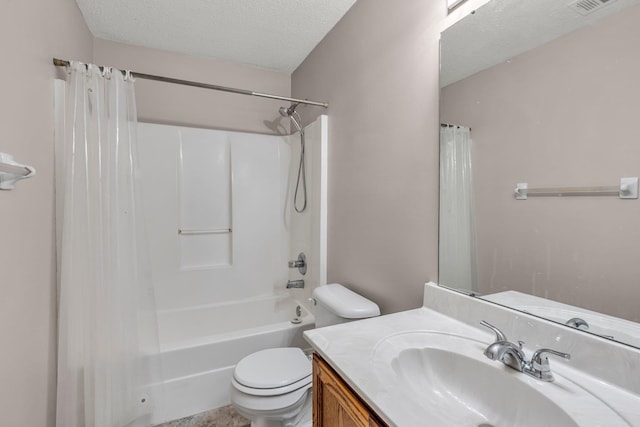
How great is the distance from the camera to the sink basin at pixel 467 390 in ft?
1.86

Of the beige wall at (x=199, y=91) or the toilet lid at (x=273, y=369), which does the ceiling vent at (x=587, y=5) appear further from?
the beige wall at (x=199, y=91)

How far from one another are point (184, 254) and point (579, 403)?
2.43 meters

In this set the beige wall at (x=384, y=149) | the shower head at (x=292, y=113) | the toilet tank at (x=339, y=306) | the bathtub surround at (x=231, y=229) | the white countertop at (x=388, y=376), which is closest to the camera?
the white countertop at (x=388, y=376)

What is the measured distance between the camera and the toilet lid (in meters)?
1.34

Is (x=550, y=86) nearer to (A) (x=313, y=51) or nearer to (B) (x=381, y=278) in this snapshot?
(B) (x=381, y=278)

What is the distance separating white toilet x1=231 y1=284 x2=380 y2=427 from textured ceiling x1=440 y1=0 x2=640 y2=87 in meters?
1.07

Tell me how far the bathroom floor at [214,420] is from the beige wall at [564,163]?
160 centimetres

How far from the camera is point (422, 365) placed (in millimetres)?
836

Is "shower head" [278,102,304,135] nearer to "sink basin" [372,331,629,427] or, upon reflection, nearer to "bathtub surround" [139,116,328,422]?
"bathtub surround" [139,116,328,422]

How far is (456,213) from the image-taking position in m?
1.07

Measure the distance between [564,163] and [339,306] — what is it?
1.01 m

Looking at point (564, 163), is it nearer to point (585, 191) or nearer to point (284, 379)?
point (585, 191)

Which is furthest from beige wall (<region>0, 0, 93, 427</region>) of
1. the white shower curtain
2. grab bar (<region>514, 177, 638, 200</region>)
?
grab bar (<region>514, 177, 638, 200</region>)

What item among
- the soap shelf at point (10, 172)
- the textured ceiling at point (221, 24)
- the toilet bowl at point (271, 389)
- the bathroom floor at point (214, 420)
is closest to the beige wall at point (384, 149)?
the textured ceiling at point (221, 24)
